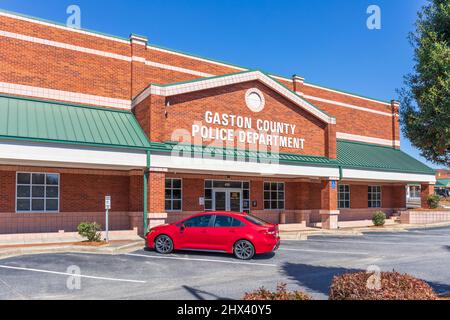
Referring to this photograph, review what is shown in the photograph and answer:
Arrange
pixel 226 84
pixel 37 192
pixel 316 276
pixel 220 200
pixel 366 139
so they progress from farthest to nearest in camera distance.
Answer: pixel 366 139 → pixel 220 200 → pixel 226 84 → pixel 37 192 → pixel 316 276

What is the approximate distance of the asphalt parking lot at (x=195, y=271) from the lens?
9.38 meters

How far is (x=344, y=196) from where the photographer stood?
29.0 m

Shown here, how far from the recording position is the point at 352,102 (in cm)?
3177

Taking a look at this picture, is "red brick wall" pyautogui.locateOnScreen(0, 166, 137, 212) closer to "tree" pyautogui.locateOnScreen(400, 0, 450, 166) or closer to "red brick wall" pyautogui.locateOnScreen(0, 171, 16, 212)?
"red brick wall" pyautogui.locateOnScreen(0, 171, 16, 212)

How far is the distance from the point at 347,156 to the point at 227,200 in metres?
9.02

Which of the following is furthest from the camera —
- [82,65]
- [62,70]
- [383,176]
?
[383,176]

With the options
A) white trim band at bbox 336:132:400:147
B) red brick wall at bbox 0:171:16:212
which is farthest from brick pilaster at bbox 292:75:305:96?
red brick wall at bbox 0:171:16:212

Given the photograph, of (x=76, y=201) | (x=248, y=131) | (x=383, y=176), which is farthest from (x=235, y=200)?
(x=383, y=176)

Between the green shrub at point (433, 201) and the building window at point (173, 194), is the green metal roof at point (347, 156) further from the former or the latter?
the building window at point (173, 194)

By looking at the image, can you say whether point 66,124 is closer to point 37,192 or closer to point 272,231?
point 37,192

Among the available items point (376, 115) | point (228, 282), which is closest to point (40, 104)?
point (228, 282)

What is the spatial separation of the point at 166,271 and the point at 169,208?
9237 mm
